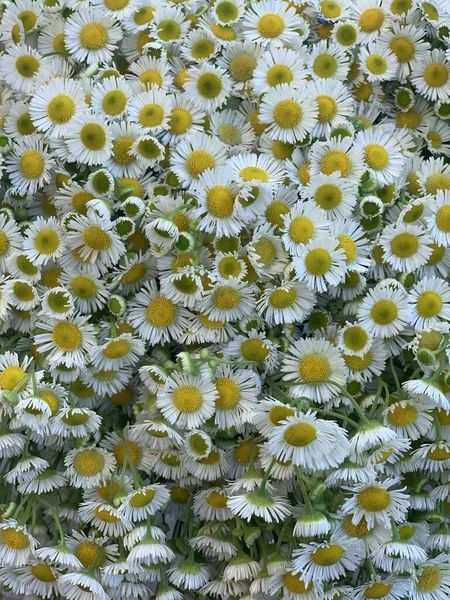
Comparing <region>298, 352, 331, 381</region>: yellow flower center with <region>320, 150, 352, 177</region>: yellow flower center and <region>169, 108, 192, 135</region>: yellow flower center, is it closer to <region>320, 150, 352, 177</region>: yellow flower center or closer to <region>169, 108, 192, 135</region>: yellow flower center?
<region>320, 150, 352, 177</region>: yellow flower center

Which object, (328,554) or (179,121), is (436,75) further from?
→ (328,554)

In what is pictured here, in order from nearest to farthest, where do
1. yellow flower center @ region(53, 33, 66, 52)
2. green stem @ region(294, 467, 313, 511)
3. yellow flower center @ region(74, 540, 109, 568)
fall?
green stem @ region(294, 467, 313, 511)
yellow flower center @ region(74, 540, 109, 568)
yellow flower center @ region(53, 33, 66, 52)

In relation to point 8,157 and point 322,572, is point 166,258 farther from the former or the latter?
point 322,572

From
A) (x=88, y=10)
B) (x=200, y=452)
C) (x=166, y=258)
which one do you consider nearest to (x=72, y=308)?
(x=166, y=258)

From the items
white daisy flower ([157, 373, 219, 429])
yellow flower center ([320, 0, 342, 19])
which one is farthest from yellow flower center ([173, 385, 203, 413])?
yellow flower center ([320, 0, 342, 19])

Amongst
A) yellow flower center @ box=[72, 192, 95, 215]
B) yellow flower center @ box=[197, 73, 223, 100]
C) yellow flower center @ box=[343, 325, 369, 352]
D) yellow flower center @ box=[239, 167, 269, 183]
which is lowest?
yellow flower center @ box=[343, 325, 369, 352]

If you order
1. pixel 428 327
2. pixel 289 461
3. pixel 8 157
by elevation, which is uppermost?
pixel 8 157
